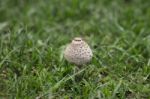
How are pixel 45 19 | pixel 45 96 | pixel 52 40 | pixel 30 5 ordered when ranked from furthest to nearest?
1. pixel 30 5
2. pixel 45 19
3. pixel 52 40
4. pixel 45 96

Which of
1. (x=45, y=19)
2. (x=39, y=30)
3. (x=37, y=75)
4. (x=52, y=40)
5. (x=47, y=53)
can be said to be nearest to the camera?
(x=37, y=75)

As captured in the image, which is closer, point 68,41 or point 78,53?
point 78,53

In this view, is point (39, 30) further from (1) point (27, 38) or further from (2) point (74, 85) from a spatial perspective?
(2) point (74, 85)

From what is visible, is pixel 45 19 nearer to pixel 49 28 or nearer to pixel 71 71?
pixel 49 28

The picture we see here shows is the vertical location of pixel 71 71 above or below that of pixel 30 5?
below

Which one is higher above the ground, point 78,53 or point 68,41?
point 68,41

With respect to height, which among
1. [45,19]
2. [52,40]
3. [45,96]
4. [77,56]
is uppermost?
[45,19]

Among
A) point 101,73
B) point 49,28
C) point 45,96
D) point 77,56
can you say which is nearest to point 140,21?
point 49,28

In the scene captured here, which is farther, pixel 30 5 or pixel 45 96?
pixel 30 5
